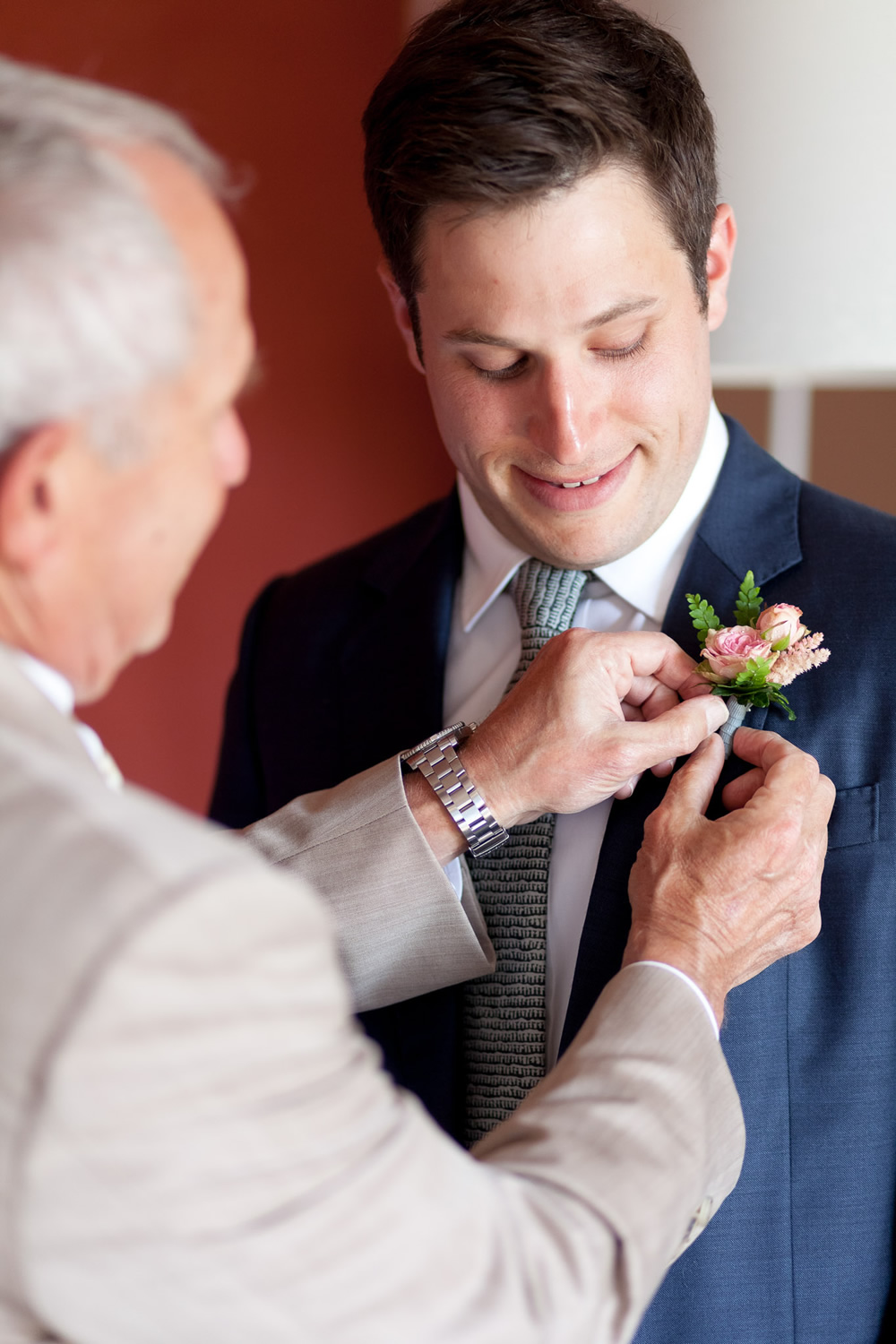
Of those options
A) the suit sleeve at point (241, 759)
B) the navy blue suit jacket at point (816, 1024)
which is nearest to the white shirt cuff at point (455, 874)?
the navy blue suit jacket at point (816, 1024)

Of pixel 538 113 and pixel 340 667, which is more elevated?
pixel 538 113

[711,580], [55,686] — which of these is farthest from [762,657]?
[55,686]

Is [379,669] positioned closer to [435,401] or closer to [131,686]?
[435,401]

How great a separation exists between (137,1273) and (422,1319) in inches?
6.7

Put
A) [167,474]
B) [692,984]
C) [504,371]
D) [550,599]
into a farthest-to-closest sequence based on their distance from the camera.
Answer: [550,599] < [504,371] < [692,984] < [167,474]

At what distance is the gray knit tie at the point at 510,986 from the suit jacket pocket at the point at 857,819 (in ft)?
0.98

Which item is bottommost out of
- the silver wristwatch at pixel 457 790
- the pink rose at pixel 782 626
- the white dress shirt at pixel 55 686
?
the silver wristwatch at pixel 457 790

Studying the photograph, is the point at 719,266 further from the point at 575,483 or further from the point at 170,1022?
the point at 170,1022

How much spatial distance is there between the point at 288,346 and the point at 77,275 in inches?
81.5

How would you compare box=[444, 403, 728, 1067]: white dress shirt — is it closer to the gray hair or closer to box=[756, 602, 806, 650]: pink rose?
box=[756, 602, 806, 650]: pink rose

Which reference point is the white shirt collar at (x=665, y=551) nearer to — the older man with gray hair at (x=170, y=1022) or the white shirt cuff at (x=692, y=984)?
the white shirt cuff at (x=692, y=984)

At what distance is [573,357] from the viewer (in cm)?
123

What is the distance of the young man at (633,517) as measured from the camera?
1.19 metres

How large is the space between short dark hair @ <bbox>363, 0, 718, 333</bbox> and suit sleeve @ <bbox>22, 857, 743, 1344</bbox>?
796 mm
